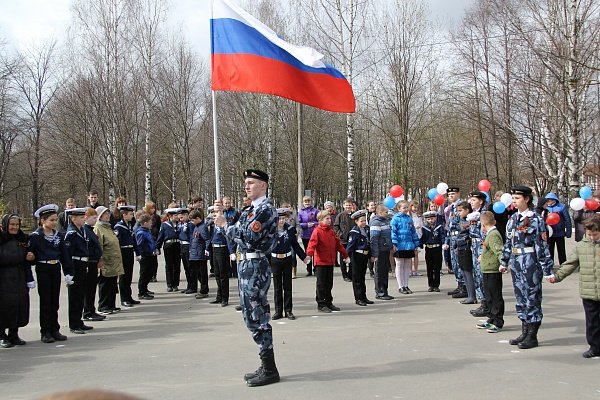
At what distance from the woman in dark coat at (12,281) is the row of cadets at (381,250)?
6313 mm

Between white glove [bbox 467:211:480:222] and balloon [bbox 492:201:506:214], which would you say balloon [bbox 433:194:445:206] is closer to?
balloon [bbox 492:201:506:214]

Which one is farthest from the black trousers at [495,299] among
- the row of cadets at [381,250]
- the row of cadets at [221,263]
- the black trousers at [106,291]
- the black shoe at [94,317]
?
the black trousers at [106,291]

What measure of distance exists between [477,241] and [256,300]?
462cm

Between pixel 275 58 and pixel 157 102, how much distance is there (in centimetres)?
2377

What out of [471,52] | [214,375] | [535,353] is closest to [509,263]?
[535,353]

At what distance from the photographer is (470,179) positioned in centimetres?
3866

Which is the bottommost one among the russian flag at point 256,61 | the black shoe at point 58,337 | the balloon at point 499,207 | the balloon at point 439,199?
the black shoe at point 58,337

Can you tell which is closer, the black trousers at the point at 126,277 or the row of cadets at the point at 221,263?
the row of cadets at the point at 221,263

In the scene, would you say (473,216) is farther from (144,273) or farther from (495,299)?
(144,273)

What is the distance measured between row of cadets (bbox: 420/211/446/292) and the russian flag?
485 centimetres

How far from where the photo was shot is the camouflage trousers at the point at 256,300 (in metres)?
6.14

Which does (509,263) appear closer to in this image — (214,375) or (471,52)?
(214,375)

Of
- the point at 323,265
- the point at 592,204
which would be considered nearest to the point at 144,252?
the point at 323,265

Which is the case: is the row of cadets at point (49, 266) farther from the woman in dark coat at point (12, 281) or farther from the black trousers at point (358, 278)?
the black trousers at point (358, 278)
